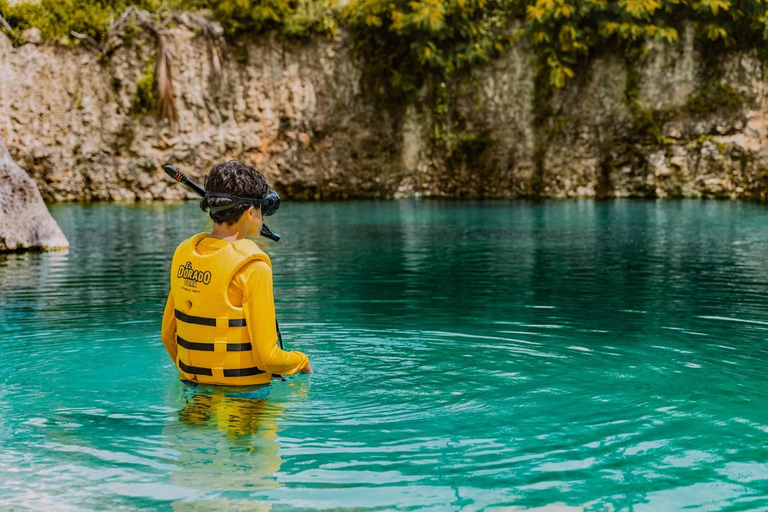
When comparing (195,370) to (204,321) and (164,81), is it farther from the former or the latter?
(164,81)

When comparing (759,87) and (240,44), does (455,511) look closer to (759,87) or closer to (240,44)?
(759,87)

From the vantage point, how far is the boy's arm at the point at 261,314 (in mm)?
4352

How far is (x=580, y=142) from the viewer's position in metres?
31.8

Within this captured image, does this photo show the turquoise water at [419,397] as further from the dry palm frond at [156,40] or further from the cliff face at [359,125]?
the dry palm frond at [156,40]

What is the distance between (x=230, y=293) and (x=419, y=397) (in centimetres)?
147

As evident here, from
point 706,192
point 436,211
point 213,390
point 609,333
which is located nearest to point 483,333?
point 609,333

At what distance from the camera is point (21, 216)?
1507 centimetres

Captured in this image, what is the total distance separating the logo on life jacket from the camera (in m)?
4.44

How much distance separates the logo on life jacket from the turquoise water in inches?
25.8

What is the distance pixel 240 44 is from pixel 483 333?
28309mm

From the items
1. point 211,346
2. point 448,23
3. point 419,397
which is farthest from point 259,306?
point 448,23

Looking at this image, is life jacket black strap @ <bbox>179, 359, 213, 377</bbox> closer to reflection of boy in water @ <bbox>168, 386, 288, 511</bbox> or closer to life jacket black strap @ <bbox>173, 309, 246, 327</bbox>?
reflection of boy in water @ <bbox>168, 386, 288, 511</bbox>

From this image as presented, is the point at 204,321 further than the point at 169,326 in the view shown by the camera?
No

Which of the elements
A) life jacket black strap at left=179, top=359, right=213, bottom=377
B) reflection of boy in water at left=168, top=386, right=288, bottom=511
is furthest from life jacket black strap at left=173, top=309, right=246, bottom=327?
reflection of boy in water at left=168, top=386, right=288, bottom=511
